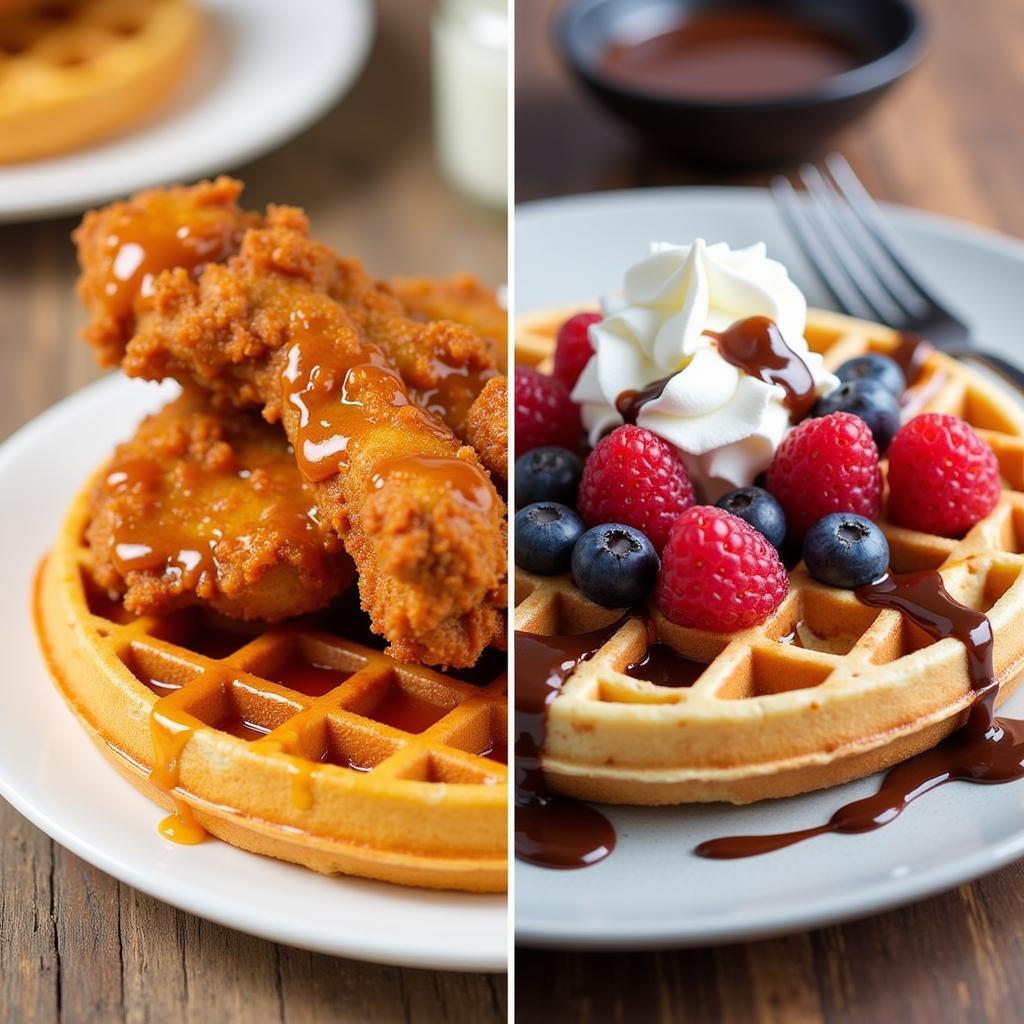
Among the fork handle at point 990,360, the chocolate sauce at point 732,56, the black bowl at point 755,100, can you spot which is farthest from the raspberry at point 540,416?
the chocolate sauce at point 732,56

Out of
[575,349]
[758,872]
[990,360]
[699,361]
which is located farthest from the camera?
[990,360]

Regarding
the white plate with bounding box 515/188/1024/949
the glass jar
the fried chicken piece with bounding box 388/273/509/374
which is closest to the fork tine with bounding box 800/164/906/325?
the glass jar

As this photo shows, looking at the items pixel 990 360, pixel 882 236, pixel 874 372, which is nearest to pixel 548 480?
pixel 874 372

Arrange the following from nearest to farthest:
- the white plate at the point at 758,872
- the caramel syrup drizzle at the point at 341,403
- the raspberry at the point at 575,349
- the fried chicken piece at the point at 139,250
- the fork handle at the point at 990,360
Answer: the white plate at the point at 758,872, the caramel syrup drizzle at the point at 341,403, the fried chicken piece at the point at 139,250, the raspberry at the point at 575,349, the fork handle at the point at 990,360

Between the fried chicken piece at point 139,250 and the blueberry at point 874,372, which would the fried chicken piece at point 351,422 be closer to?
the fried chicken piece at point 139,250

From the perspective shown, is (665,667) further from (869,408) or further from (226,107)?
(226,107)
